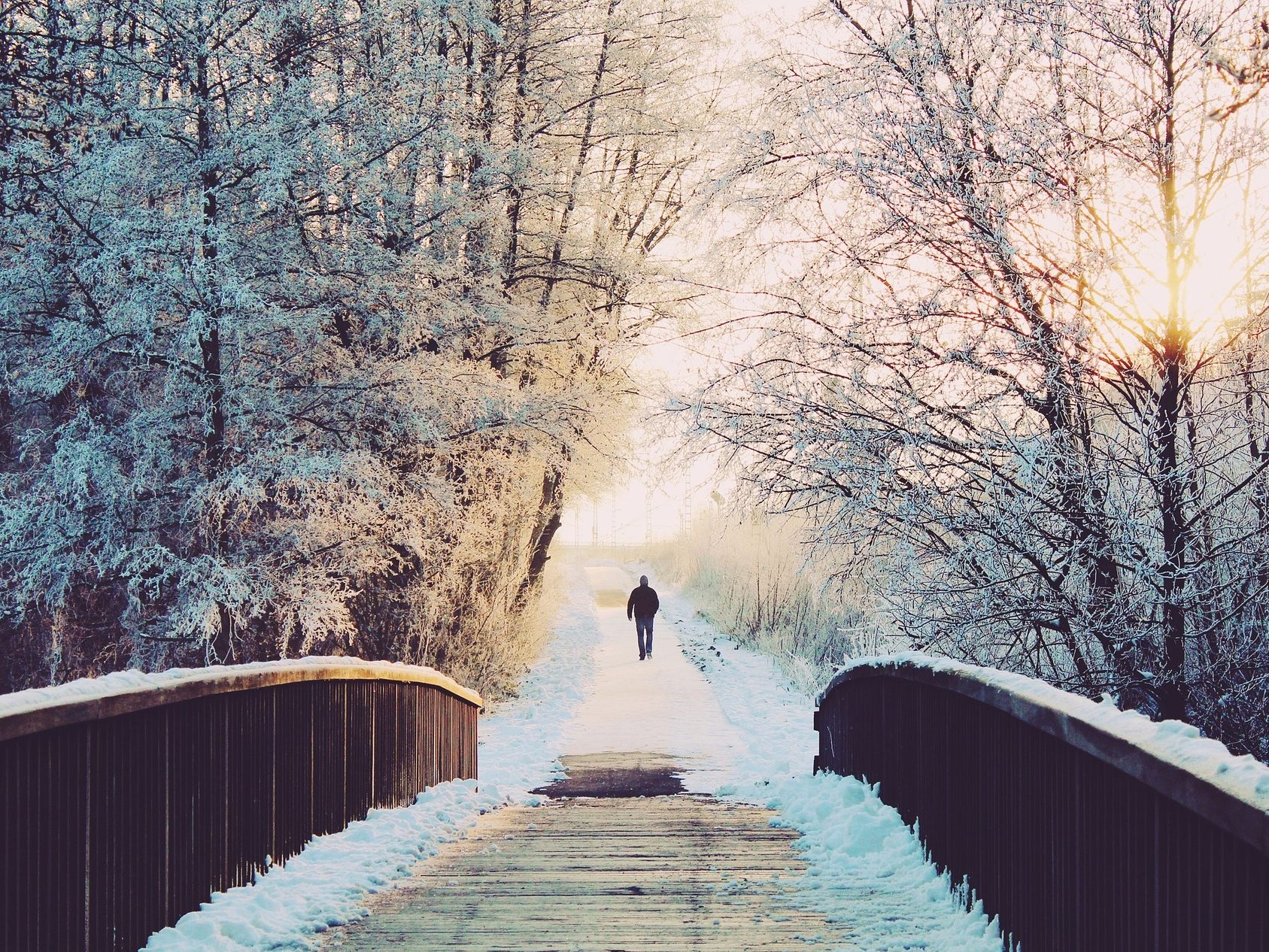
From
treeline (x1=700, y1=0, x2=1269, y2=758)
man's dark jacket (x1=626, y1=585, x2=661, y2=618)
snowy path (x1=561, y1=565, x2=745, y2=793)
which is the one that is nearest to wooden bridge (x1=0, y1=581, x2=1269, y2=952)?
treeline (x1=700, y1=0, x2=1269, y2=758)

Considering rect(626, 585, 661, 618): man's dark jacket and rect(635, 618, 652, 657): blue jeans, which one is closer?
rect(626, 585, 661, 618): man's dark jacket

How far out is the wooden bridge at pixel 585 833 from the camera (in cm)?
295

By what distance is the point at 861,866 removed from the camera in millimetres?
5922

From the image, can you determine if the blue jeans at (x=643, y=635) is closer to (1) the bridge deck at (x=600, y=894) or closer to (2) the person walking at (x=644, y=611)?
(2) the person walking at (x=644, y=611)

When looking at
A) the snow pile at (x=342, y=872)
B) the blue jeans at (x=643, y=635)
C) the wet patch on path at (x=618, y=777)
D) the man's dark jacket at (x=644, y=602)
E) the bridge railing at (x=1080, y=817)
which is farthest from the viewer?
the blue jeans at (x=643, y=635)

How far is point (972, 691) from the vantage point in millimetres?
4676

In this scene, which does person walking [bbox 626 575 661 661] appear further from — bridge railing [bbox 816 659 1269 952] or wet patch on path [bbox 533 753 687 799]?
bridge railing [bbox 816 659 1269 952]

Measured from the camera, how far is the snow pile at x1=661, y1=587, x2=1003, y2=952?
4.45 metres

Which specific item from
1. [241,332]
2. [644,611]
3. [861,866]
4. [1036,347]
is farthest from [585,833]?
[644,611]

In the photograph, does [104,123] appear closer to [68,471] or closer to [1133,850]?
[68,471]

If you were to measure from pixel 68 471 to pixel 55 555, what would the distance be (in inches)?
33.6

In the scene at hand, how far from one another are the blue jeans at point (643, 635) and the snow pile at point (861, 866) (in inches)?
399

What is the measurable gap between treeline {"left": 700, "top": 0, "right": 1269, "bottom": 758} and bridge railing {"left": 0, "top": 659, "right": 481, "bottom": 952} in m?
3.25

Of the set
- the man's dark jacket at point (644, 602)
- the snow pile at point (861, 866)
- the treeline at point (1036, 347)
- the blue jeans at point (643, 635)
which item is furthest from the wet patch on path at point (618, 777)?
the blue jeans at point (643, 635)
